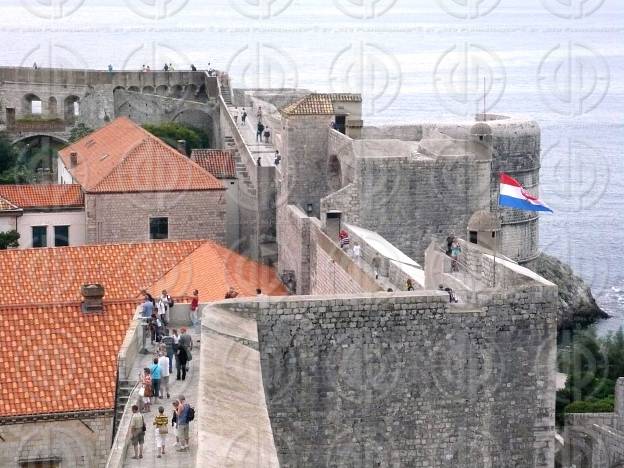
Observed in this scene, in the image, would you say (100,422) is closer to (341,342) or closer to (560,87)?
(341,342)

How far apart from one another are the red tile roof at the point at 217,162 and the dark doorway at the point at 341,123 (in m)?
8.00

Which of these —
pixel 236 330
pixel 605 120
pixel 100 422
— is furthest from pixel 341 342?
pixel 605 120

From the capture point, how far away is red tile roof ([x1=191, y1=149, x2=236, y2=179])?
38.3 m

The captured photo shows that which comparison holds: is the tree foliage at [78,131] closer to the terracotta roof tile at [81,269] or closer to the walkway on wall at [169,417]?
the terracotta roof tile at [81,269]

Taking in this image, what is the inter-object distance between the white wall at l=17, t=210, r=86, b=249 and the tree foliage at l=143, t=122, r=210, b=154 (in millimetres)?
12162

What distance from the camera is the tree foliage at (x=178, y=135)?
49744mm

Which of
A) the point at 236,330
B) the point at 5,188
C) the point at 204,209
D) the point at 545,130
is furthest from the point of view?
the point at 545,130

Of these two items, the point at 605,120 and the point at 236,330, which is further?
the point at 605,120

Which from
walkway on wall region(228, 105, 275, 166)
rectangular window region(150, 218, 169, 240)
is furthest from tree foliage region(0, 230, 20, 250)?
walkway on wall region(228, 105, 275, 166)

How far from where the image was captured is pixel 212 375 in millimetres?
13836

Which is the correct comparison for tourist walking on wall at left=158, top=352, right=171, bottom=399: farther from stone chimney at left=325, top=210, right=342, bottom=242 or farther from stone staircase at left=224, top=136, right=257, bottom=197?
stone staircase at left=224, top=136, right=257, bottom=197

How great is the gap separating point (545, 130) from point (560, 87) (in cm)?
2878

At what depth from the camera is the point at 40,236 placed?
36.6 meters

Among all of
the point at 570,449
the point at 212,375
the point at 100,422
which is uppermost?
the point at 212,375
